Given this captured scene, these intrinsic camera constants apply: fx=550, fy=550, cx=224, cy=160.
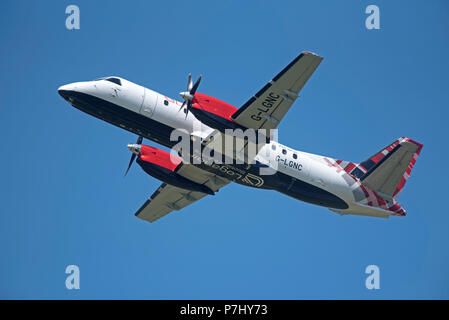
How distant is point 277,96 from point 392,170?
6222mm

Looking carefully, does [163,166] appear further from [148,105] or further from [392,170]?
[392,170]

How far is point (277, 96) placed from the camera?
19.3m

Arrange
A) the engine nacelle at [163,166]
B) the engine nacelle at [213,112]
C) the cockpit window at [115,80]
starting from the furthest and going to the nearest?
1. the engine nacelle at [163,166]
2. the cockpit window at [115,80]
3. the engine nacelle at [213,112]

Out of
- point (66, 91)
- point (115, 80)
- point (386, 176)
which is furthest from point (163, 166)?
point (386, 176)

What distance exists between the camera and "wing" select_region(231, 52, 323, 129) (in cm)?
1859

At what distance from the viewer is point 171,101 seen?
21.4 meters

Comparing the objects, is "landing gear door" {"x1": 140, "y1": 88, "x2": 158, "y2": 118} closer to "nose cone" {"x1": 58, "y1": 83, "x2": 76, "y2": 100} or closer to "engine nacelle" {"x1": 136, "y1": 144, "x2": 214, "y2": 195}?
"engine nacelle" {"x1": 136, "y1": 144, "x2": 214, "y2": 195}

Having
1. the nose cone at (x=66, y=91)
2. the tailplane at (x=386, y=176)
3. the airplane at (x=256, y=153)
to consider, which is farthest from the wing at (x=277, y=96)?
the nose cone at (x=66, y=91)

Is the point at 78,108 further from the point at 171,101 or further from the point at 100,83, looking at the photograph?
the point at 171,101

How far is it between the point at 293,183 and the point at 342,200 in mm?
2330

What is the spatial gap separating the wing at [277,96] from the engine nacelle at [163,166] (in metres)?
4.45

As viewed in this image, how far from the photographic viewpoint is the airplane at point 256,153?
19.6 meters

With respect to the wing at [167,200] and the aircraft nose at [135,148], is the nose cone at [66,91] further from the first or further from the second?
the wing at [167,200]

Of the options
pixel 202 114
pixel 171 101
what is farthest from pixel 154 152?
pixel 202 114
